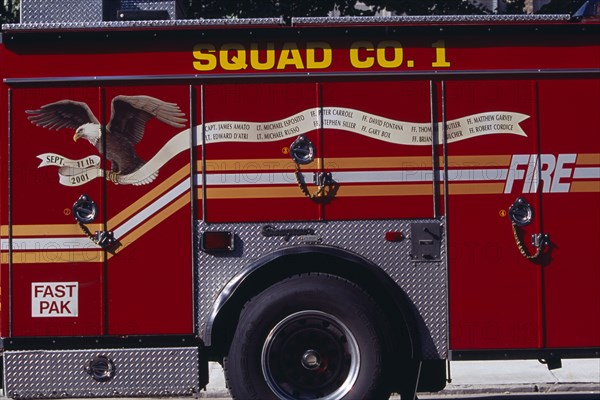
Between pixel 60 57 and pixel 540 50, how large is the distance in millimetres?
3185

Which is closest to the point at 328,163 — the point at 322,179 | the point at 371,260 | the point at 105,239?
the point at 322,179

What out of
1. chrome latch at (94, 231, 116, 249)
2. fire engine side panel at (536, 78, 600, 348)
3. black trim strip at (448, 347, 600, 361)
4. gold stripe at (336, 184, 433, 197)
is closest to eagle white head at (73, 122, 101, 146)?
chrome latch at (94, 231, 116, 249)

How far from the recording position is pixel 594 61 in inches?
266

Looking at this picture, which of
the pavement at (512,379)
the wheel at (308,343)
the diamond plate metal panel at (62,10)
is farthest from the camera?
the pavement at (512,379)

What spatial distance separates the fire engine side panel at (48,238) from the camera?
261 inches

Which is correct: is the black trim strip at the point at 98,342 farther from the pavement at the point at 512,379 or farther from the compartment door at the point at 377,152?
the pavement at the point at 512,379

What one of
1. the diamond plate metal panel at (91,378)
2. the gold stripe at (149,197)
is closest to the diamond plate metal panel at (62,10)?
the gold stripe at (149,197)

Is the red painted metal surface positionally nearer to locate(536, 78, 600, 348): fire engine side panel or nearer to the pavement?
locate(536, 78, 600, 348): fire engine side panel

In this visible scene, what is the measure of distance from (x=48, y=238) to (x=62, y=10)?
1635mm

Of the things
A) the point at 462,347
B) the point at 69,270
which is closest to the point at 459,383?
the point at 462,347

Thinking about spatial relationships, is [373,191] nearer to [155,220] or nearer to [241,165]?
[241,165]

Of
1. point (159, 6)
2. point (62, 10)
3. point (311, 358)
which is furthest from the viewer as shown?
point (159, 6)

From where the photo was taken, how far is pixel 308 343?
6629 millimetres

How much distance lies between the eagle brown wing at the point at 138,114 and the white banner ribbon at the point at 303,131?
13cm
